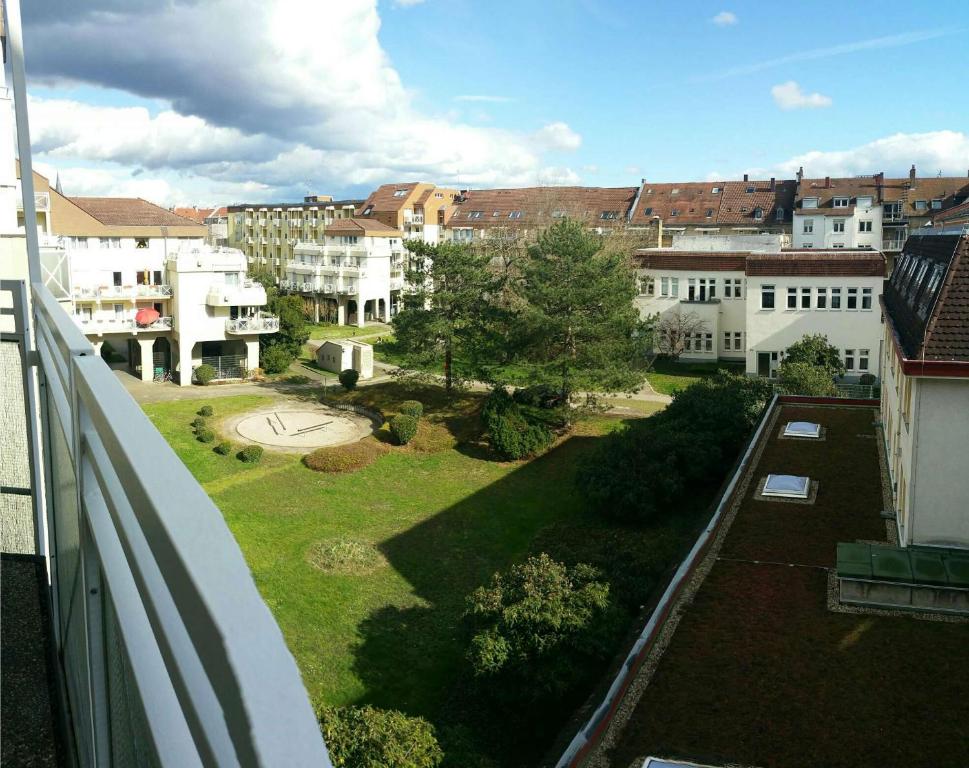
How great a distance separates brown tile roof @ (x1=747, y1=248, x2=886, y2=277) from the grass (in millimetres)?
5025

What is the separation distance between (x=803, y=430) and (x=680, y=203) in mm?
43102

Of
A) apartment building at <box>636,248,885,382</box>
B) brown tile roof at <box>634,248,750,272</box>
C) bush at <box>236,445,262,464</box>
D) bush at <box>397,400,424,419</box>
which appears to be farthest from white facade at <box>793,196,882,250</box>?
bush at <box>236,445,262,464</box>

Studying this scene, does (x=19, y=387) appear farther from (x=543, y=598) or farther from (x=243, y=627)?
(x=543, y=598)

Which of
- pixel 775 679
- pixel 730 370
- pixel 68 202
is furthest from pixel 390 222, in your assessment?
pixel 775 679

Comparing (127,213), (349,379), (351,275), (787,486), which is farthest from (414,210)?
(787,486)

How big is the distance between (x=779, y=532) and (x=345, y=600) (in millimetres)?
8844

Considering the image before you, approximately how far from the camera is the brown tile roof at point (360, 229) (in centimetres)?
5431

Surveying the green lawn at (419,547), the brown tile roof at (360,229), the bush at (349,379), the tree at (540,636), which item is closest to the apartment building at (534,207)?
the brown tile roof at (360,229)

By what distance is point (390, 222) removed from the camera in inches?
2480

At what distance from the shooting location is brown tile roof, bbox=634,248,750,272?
40.0m

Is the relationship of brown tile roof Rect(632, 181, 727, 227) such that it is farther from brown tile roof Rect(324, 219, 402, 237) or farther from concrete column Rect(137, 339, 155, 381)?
concrete column Rect(137, 339, 155, 381)

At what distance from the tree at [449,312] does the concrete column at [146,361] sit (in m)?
12.0

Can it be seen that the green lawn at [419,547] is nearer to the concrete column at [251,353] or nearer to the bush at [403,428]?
the bush at [403,428]

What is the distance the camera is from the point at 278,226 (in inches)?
2633
